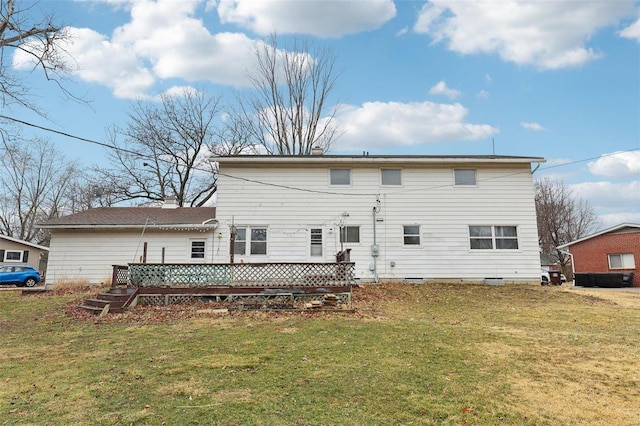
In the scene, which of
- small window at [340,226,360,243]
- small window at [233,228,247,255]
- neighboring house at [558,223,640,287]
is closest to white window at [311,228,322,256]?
small window at [340,226,360,243]

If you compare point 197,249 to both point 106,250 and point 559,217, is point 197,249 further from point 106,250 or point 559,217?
point 559,217

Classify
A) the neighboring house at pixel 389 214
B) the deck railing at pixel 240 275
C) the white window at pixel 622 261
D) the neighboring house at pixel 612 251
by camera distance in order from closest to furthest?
the deck railing at pixel 240 275, the neighboring house at pixel 389 214, the neighboring house at pixel 612 251, the white window at pixel 622 261

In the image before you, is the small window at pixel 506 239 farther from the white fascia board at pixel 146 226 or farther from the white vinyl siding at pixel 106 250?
the white fascia board at pixel 146 226

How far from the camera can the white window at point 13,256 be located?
28031 mm

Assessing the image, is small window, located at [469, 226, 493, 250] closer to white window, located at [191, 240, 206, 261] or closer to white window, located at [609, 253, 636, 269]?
white window, located at [191, 240, 206, 261]

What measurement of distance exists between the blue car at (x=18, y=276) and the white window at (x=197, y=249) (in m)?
12.8

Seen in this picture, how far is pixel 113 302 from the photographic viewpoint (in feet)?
37.0

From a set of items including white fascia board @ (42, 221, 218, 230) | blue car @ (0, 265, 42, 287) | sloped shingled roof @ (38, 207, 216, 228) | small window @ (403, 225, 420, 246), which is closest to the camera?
white fascia board @ (42, 221, 218, 230)

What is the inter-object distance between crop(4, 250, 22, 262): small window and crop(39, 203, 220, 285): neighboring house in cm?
1574

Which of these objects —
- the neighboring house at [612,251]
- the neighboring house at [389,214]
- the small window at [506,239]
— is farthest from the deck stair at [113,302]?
the neighboring house at [612,251]

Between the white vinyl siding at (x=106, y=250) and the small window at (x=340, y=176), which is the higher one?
the small window at (x=340, y=176)

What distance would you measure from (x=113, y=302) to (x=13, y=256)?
79.2 ft

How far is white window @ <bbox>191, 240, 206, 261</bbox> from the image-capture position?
667 inches

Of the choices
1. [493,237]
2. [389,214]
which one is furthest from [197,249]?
[493,237]
